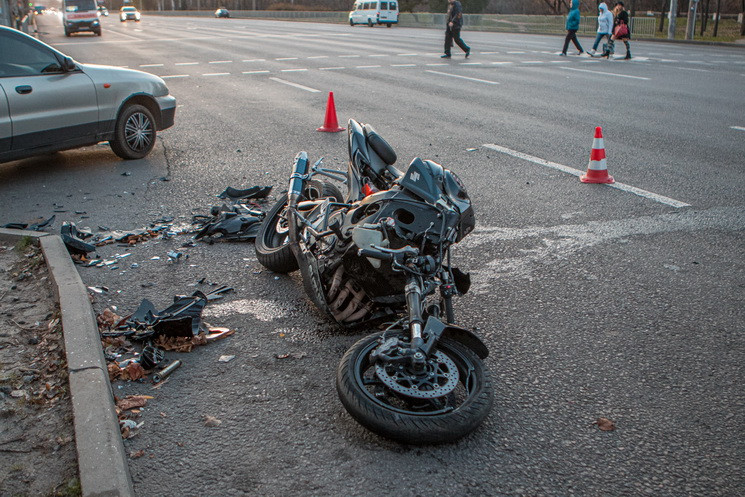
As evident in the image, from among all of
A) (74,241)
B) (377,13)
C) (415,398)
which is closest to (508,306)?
(415,398)

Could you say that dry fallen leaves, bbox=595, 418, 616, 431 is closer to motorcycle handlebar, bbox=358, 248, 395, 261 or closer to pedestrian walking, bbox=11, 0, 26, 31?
motorcycle handlebar, bbox=358, 248, 395, 261

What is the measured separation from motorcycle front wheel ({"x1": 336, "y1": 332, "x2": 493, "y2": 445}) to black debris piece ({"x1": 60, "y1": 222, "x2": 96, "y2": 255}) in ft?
10.5

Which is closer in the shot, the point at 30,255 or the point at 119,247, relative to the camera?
the point at 30,255

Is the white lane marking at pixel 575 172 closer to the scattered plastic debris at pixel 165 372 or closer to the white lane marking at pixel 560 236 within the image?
the white lane marking at pixel 560 236

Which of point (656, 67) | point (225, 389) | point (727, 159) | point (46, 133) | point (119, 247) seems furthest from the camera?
point (656, 67)

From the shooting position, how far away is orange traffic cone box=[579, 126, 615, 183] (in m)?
8.31

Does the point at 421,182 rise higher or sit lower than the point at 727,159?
higher

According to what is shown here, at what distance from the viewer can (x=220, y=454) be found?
3.51m

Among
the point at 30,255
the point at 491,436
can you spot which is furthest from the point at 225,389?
the point at 30,255

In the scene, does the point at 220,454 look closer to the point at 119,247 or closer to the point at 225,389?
the point at 225,389

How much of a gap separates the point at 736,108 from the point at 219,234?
10777mm

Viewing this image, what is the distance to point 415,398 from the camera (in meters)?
3.53

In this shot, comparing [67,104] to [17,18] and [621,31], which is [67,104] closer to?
[621,31]

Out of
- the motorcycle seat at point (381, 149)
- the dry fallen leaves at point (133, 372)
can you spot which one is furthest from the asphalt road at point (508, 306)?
the motorcycle seat at point (381, 149)
